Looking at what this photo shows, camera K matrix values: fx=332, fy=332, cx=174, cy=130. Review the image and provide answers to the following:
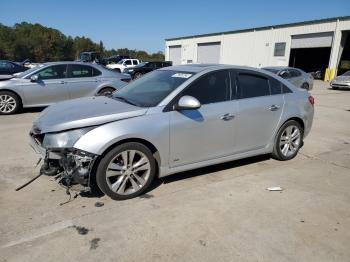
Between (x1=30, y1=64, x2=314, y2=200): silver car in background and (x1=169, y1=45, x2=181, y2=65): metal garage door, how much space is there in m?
47.3

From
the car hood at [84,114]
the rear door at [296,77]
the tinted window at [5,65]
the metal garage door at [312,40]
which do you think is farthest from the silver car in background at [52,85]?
the metal garage door at [312,40]

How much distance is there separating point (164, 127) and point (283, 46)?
1279 inches

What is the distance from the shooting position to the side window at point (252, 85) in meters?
4.83

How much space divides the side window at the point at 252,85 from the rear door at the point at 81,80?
237 inches

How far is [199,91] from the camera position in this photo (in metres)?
4.41

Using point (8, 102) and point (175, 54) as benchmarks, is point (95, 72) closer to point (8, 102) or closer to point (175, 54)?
point (8, 102)

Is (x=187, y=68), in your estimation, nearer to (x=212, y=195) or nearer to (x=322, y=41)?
(x=212, y=195)

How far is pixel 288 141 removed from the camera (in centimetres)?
552

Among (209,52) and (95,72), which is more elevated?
(209,52)

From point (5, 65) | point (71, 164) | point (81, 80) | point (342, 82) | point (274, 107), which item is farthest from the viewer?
point (342, 82)

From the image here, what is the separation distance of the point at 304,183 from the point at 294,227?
134 centimetres

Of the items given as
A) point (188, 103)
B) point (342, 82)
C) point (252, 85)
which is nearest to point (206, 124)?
point (188, 103)

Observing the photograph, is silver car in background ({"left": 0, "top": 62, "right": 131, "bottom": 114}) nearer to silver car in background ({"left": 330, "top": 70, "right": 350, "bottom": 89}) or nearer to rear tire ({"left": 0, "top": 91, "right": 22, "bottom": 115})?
rear tire ({"left": 0, "top": 91, "right": 22, "bottom": 115})

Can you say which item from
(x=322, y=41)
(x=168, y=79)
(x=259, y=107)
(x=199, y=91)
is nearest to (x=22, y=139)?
(x=168, y=79)
